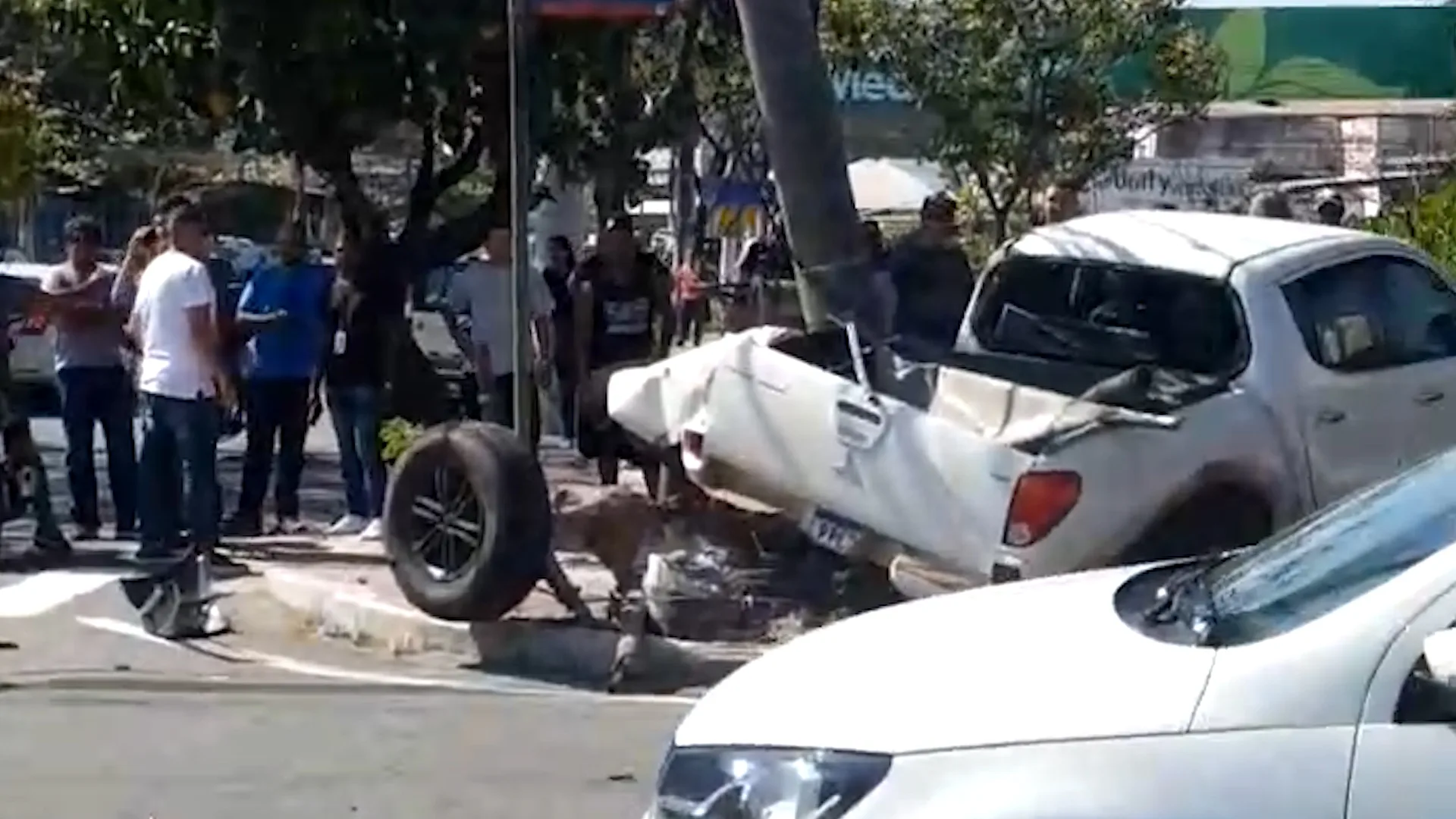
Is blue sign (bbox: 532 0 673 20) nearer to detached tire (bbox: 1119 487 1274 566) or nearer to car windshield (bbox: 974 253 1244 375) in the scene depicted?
car windshield (bbox: 974 253 1244 375)

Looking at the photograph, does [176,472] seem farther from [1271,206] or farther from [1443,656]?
[1443,656]

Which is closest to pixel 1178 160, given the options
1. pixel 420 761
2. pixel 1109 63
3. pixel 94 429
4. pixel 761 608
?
pixel 1109 63

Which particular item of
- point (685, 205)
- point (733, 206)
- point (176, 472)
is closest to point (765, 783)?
point (176, 472)

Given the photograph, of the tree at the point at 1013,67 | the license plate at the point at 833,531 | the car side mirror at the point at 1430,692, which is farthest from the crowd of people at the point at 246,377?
the tree at the point at 1013,67

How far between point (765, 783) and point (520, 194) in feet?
23.7

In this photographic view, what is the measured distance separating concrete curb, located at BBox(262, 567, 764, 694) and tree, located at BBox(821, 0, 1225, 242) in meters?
19.2

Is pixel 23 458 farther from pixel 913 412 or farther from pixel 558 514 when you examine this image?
pixel 913 412

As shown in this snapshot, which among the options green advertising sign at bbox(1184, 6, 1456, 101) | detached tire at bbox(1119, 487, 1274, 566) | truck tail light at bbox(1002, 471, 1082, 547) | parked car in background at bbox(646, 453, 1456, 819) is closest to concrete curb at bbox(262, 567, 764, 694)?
truck tail light at bbox(1002, 471, 1082, 547)

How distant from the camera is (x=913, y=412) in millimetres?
11039

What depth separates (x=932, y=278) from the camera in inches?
583

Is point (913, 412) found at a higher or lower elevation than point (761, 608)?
higher

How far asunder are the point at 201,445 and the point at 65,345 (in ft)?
8.58

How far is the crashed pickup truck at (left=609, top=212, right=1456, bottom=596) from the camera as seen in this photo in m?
10.8

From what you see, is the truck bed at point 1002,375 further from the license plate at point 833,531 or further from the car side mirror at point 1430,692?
the car side mirror at point 1430,692
